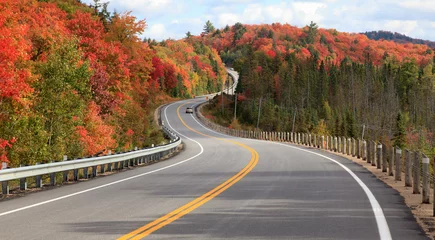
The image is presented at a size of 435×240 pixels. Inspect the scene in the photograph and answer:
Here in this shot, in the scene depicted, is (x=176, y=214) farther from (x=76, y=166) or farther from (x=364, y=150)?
(x=364, y=150)

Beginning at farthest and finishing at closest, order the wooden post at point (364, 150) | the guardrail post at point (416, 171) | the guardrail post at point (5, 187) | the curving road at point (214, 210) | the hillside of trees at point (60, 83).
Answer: the wooden post at point (364, 150)
the hillside of trees at point (60, 83)
the guardrail post at point (5, 187)
the guardrail post at point (416, 171)
the curving road at point (214, 210)

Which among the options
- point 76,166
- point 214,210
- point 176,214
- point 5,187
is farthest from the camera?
point 76,166

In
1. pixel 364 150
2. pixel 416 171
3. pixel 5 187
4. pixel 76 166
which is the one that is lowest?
pixel 364 150

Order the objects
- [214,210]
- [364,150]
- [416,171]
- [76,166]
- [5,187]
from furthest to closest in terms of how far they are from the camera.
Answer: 1. [364,150]
2. [76,166]
3. [5,187]
4. [416,171]
5. [214,210]

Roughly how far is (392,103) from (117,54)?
465 feet

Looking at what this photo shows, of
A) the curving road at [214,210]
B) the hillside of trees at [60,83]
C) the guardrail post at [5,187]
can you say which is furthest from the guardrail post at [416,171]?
the hillside of trees at [60,83]

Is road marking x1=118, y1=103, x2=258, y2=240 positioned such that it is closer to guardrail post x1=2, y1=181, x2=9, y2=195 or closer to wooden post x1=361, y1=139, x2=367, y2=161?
guardrail post x1=2, y1=181, x2=9, y2=195

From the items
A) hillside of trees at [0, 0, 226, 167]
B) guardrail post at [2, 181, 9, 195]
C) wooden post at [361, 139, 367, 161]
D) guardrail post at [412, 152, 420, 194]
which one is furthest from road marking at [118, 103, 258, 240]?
wooden post at [361, 139, 367, 161]

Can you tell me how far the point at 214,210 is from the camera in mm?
12016

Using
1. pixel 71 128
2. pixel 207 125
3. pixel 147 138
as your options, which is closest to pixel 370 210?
pixel 71 128

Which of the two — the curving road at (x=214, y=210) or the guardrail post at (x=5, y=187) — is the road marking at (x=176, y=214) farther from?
the guardrail post at (x=5, y=187)

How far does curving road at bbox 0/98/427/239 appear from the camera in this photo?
954cm

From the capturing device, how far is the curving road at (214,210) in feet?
31.3

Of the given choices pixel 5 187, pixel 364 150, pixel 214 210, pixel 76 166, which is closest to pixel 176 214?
pixel 214 210
